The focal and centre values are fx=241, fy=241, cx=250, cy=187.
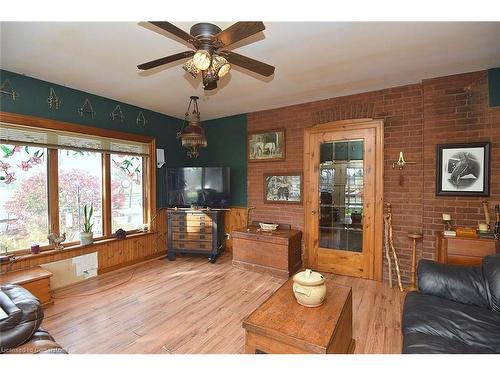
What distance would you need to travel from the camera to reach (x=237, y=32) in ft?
4.66

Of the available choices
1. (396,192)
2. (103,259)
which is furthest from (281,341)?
(103,259)

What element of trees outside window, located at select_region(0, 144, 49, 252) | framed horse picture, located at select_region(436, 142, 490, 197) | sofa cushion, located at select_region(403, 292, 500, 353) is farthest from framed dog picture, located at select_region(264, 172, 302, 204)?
trees outside window, located at select_region(0, 144, 49, 252)

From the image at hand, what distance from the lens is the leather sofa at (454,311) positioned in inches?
52.6

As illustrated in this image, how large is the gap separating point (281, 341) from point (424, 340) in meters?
0.81

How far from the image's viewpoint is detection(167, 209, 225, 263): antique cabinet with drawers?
3865 mm

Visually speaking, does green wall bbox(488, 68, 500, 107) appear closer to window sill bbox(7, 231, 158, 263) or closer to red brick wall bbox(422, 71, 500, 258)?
red brick wall bbox(422, 71, 500, 258)

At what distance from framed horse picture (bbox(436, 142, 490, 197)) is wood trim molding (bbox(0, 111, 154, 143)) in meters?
4.11

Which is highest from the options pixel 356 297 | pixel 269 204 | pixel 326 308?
pixel 269 204

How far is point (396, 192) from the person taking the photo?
307cm

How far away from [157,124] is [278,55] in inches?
106

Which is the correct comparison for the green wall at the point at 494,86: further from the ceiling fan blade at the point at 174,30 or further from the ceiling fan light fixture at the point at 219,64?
the ceiling fan blade at the point at 174,30

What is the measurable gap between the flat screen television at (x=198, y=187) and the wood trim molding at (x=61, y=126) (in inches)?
32.9
